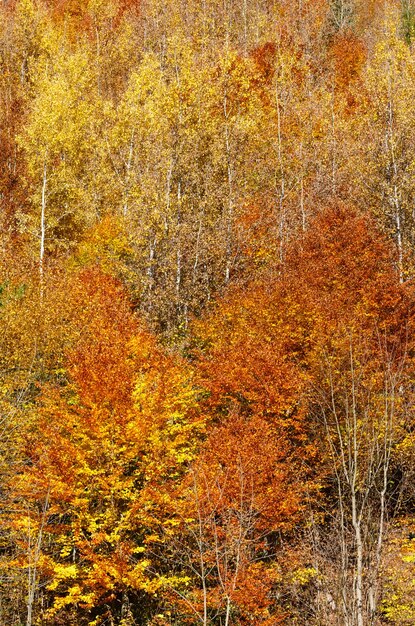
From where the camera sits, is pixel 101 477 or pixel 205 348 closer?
pixel 101 477

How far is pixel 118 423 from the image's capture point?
68.7 ft

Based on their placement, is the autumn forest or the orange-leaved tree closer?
the autumn forest

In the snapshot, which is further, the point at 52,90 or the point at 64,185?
the point at 52,90

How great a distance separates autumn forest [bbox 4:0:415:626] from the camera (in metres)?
17.5

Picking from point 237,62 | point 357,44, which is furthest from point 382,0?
point 237,62

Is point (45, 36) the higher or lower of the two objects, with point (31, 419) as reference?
higher

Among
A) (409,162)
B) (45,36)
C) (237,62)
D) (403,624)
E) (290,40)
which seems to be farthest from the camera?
(290,40)

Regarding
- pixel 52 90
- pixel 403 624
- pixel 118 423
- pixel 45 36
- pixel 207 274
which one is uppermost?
pixel 45 36

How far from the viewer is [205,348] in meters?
29.6

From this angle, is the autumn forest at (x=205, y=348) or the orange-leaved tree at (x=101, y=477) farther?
the orange-leaved tree at (x=101, y=477)

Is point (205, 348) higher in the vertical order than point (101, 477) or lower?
higher

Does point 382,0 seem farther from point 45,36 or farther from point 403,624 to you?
point 403,624

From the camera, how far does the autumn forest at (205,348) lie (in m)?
17.5

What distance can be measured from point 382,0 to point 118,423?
81.1 m
